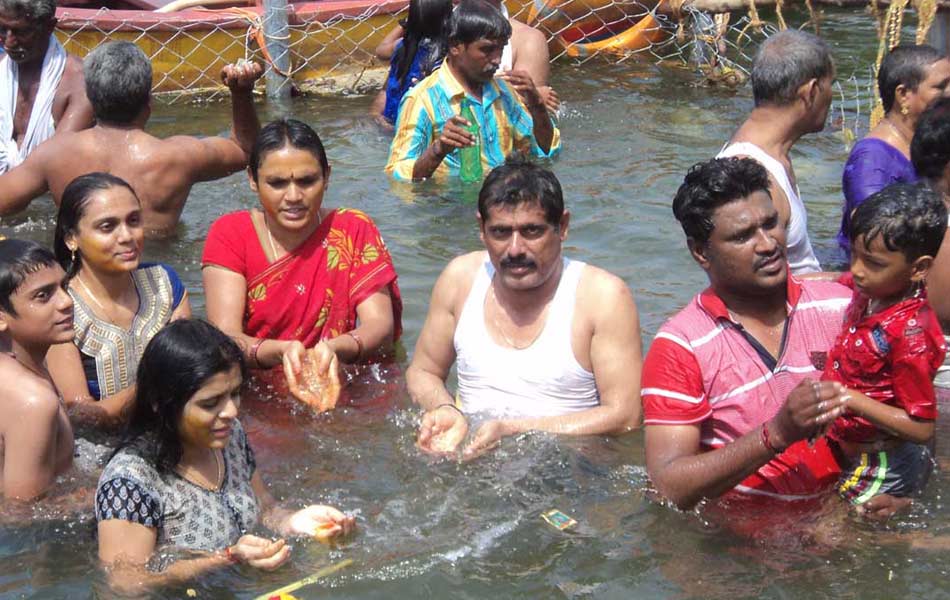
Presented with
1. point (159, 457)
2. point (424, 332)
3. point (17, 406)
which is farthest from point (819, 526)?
point (17, 406)

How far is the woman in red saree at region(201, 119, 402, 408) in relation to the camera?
520 centimetres

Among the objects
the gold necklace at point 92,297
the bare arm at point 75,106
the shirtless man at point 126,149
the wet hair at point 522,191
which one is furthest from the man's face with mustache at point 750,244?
the bare arm at point 75,106

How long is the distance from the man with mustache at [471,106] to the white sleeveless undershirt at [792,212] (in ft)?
6.89

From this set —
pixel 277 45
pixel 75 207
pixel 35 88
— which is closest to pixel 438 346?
Answer: pixel 75 207

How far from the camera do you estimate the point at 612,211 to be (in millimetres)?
7820

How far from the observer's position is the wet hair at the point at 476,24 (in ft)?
22.6

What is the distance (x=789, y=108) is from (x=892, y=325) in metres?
1.70

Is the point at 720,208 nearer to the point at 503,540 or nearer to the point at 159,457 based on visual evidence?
the point at 503,540

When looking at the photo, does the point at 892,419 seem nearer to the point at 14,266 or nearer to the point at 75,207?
the point at 14,266

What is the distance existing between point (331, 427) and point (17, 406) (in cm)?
147

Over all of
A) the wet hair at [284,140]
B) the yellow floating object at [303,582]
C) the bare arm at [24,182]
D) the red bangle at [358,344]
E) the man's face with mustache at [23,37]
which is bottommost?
the yellow floating object at [303,582]

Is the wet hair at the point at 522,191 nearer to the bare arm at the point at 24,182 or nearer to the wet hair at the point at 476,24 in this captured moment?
the wet hair at the point at 476,24

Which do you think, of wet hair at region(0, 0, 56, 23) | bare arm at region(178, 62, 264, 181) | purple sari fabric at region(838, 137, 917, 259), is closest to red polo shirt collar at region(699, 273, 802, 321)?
purple sari fabric at region(838, 137, 917, 259)

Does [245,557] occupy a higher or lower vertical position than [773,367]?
lower
